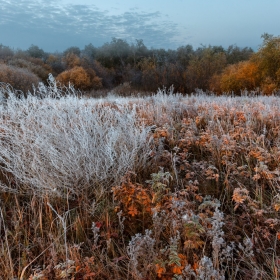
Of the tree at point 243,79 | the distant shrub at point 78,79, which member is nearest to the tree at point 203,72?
the tree at point 243,79

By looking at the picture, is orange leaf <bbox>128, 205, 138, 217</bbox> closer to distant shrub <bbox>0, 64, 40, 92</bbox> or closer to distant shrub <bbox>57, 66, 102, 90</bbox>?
Answer: distant shrub <bbox>0, 64, 40, 92</bbox>

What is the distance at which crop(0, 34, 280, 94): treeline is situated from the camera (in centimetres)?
1709

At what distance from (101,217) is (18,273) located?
2.78 feet

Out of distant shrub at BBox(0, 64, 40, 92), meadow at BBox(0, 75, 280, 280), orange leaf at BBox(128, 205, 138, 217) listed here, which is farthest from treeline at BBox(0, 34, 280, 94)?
orange leaf at BBox(128, 205, 138, 217)

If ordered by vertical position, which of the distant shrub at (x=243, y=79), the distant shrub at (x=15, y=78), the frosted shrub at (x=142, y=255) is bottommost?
the frosted shrub at (x=142, y=255)

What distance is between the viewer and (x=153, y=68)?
93.9 feet

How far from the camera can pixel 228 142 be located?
11.7 feet

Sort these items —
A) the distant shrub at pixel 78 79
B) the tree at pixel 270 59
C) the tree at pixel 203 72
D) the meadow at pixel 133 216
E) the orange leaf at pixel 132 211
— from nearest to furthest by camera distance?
the meadow at pixel 133 216 < the orange leaf at pixel 132 211 < the tree at pixel 270 59 < the tree at pixel 203 72 < the distant shrub at pixel 78 79

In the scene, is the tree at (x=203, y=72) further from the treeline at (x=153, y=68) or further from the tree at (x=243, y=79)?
the tree at (x=243, y=79)

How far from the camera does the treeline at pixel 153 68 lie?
17094mm

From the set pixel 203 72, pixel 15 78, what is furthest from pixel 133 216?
pixel 203 72

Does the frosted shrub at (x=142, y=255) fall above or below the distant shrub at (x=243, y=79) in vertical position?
below

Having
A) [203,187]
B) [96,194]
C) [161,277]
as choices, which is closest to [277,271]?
[161,277]

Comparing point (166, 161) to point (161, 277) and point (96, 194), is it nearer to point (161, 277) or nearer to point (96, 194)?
point (96, 194)
